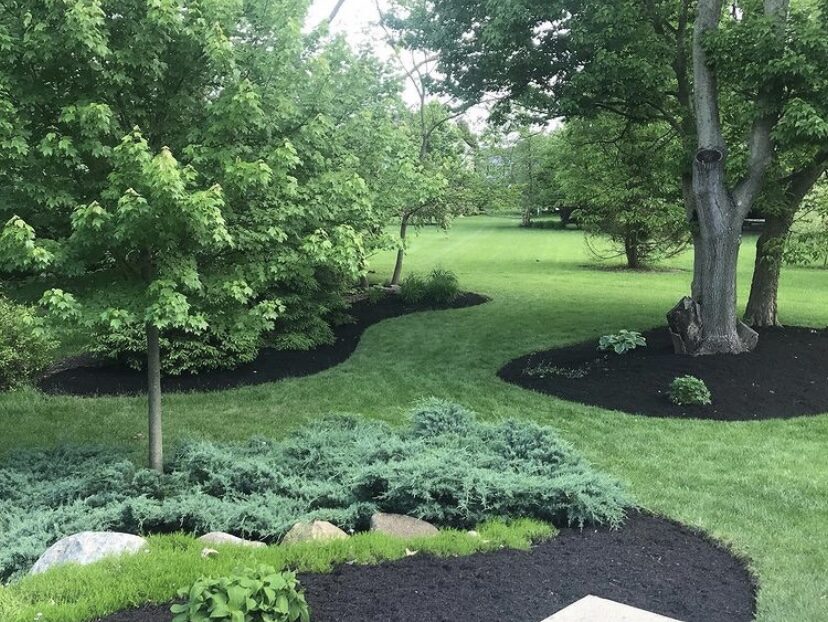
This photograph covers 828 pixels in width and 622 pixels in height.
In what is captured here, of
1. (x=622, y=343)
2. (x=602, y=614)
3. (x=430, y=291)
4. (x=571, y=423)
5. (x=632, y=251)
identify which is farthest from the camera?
(x=632, y=251)

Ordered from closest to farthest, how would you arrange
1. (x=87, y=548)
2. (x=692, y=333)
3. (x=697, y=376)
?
(x=87, y=548) → (x=697, y=376) → (x=692, y=333)

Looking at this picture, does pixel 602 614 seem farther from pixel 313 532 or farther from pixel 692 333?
pixel 692 333

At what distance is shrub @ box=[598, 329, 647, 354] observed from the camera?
33.0ft

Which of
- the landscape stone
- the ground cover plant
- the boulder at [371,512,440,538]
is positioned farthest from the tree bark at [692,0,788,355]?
the landscape stone

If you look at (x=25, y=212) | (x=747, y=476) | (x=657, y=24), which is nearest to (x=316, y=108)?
(x=25, y=212)

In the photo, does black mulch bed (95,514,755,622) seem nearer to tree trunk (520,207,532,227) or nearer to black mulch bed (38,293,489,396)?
black mulch bed (38,293,489,396)

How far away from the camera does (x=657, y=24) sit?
1060cm

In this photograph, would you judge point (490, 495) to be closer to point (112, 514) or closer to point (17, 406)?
point (112, 514)

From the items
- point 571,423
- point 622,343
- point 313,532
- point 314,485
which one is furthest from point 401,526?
point 622,343

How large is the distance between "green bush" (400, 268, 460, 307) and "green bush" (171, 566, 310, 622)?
12891 mm

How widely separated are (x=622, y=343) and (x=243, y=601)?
8220 mm

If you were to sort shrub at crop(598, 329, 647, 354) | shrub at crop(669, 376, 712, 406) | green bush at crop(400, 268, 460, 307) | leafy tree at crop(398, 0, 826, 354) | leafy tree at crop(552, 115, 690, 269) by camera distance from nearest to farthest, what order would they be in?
shrub at crop(669, 376, 712, 406) < leafy tree at crop(398, 0, 826, 354) < shrub at crop(598, 329, 647, 354) < leafy tree at crop(552, 115, 690, 269) < green bush at crop(400, 268, 460, 307)

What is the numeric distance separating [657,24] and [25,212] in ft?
30.7

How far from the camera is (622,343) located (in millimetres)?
10164
